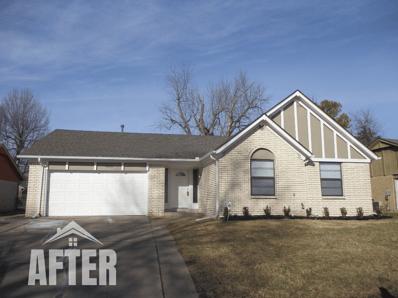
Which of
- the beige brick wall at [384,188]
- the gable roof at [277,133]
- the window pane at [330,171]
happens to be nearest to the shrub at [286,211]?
the gable roof at [277,133]

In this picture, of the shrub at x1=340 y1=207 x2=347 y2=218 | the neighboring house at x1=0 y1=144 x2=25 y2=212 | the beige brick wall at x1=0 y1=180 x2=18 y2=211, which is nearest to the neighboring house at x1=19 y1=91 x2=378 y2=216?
the shrub at x1=340 y1=207 x2=347 y2=218

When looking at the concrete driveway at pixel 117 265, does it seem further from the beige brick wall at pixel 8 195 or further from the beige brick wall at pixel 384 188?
the beige brick wall at pixel 384 188

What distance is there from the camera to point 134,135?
19.5m

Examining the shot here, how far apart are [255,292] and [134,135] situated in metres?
15.3

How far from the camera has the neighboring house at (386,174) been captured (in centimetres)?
2188

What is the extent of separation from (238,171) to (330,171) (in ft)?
16.3

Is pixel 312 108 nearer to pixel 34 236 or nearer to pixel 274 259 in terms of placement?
pixel 274 259

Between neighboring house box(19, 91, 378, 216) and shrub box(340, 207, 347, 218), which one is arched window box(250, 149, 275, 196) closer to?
neighboring house box(19, 91, 378, 216)

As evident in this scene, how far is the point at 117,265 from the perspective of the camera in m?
6.68

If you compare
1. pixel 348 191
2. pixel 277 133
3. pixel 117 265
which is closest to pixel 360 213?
pixel 348 191

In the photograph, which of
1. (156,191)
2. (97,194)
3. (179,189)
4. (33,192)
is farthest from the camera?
(179,189)

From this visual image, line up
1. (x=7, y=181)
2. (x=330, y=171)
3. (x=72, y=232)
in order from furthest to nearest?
(x=7, y=181) < (x=330, y=171) < (x=72, y=232)

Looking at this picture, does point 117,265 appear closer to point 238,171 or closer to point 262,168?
point 238,171

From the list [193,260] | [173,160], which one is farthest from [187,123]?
[193,260]
